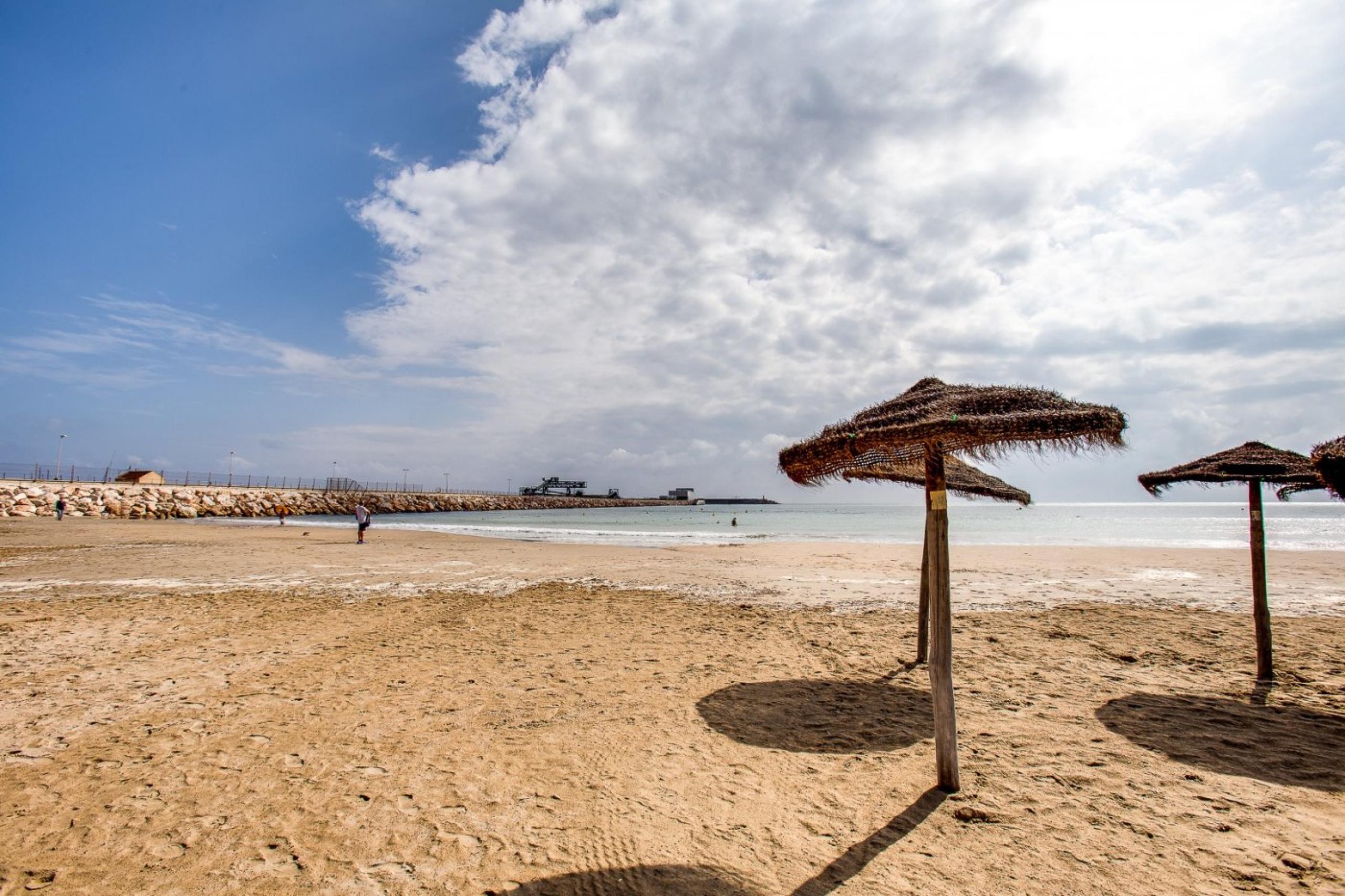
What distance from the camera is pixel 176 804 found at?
3400mm

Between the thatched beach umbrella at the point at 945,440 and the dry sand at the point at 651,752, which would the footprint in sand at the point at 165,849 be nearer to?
the dry sand at the point at 651,752

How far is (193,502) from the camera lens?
157 ft

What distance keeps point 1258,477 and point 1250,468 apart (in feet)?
0.32

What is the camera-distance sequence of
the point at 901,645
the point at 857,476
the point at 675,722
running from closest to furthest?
1. the point at 675,722
2. the point at 857,476
3. the point at 901,645

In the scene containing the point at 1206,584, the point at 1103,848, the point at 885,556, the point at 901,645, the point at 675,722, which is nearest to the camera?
the point at 1103,848

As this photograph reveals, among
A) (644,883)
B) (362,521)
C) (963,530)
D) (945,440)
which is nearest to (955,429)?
(945,440)

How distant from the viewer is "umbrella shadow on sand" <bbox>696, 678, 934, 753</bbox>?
4406 mm

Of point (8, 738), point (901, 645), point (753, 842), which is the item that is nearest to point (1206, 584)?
point (901, 645)

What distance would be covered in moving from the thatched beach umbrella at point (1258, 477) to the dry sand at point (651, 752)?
559mm

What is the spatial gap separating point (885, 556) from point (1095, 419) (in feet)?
54.9

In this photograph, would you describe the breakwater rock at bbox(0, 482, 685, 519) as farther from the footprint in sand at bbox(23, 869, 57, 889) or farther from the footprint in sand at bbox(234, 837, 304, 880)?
the footprint in sand at bbox(234, 837, 304, 880)

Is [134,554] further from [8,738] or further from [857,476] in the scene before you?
[857,476]

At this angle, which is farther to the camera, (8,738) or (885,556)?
(885,556)

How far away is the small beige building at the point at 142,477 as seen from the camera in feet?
192
